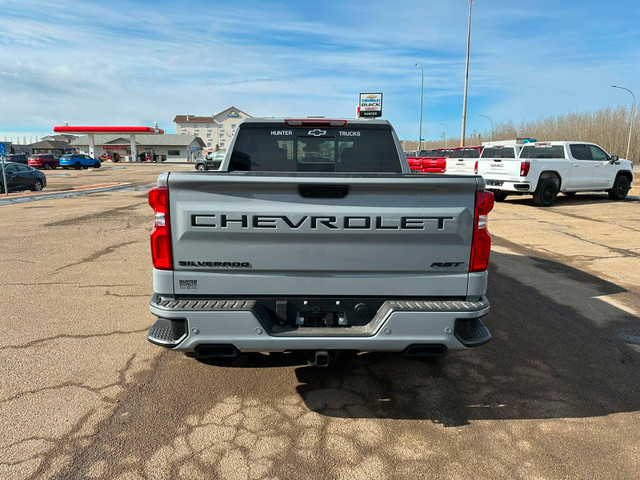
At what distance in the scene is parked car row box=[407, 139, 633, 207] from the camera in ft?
47.2

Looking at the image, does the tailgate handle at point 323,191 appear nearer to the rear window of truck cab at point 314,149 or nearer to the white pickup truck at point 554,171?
the rear window of truck cab at point 314,149

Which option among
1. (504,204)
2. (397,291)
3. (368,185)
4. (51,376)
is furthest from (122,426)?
(504,204)

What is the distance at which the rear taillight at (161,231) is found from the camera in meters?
2.66

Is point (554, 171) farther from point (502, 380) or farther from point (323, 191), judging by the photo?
point (323, 191)

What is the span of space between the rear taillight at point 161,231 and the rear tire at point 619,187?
18191mm

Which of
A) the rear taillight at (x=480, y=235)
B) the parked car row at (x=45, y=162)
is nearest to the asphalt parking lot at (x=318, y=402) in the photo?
the rear taillight at (x=480, y=235)

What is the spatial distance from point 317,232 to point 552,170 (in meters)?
14.5

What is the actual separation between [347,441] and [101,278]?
498cm

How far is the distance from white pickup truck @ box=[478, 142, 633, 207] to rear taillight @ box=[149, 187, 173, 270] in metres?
13.8

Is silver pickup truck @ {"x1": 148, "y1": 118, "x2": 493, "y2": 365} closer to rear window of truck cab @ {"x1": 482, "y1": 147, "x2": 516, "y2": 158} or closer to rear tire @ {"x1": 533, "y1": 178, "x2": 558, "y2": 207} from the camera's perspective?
rear tire @ {"x1": 533, "y1": 178, "x2": 558, "y2": 207}

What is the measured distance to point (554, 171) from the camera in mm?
14680

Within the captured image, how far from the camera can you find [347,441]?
9.11 ft

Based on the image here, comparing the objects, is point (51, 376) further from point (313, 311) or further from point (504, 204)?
point (504, 204)

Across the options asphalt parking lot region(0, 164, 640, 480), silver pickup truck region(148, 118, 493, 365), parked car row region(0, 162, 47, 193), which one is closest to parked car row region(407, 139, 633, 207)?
asphalt parking lot region(0, 164, 640, 480)
